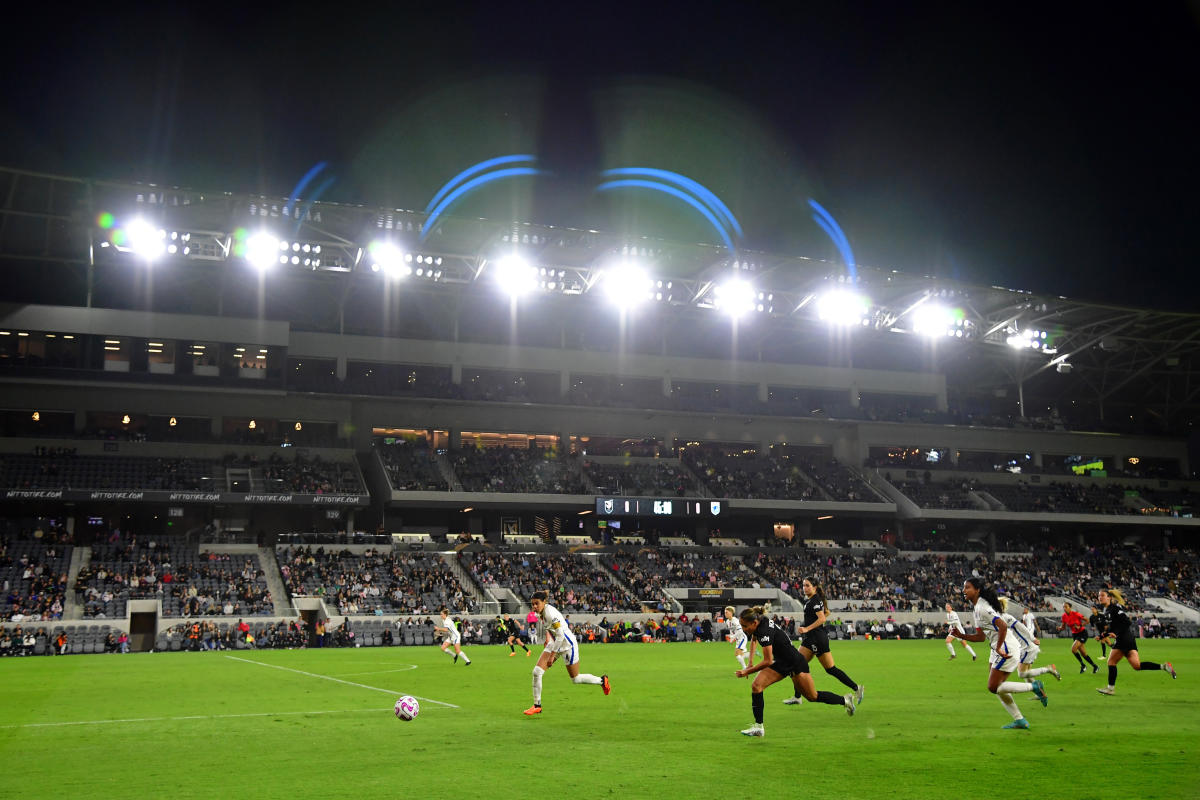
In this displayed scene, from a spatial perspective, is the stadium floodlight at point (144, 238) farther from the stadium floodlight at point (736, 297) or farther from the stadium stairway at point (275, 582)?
the stadium floodlight at point (736, 297)

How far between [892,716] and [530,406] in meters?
48.6

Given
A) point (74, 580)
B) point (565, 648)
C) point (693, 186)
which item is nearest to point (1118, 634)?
point (565, 648)

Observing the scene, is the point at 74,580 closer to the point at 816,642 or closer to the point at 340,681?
the point at 340,681

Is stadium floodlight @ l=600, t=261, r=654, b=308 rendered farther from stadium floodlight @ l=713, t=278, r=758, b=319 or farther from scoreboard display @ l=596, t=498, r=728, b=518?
scoreboard display @ l=596, t=498, r=728, b=518

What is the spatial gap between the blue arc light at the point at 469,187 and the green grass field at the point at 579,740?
3041 cm

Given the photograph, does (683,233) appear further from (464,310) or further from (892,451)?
(892,451)

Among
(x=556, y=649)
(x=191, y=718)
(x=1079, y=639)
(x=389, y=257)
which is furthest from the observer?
(x=389, y=257)

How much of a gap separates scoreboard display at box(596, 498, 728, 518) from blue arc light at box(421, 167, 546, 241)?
20.0m

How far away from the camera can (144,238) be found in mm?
48750

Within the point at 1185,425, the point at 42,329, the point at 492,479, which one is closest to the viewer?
the point at 42,329

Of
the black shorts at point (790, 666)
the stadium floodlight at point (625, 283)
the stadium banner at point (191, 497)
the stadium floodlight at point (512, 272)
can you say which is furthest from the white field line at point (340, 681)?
the stadium floodlight at point (625, 283)

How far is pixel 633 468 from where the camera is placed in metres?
65.9

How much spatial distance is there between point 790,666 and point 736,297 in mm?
48195

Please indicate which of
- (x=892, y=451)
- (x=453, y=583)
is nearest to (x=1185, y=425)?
(x=892, y=451)
